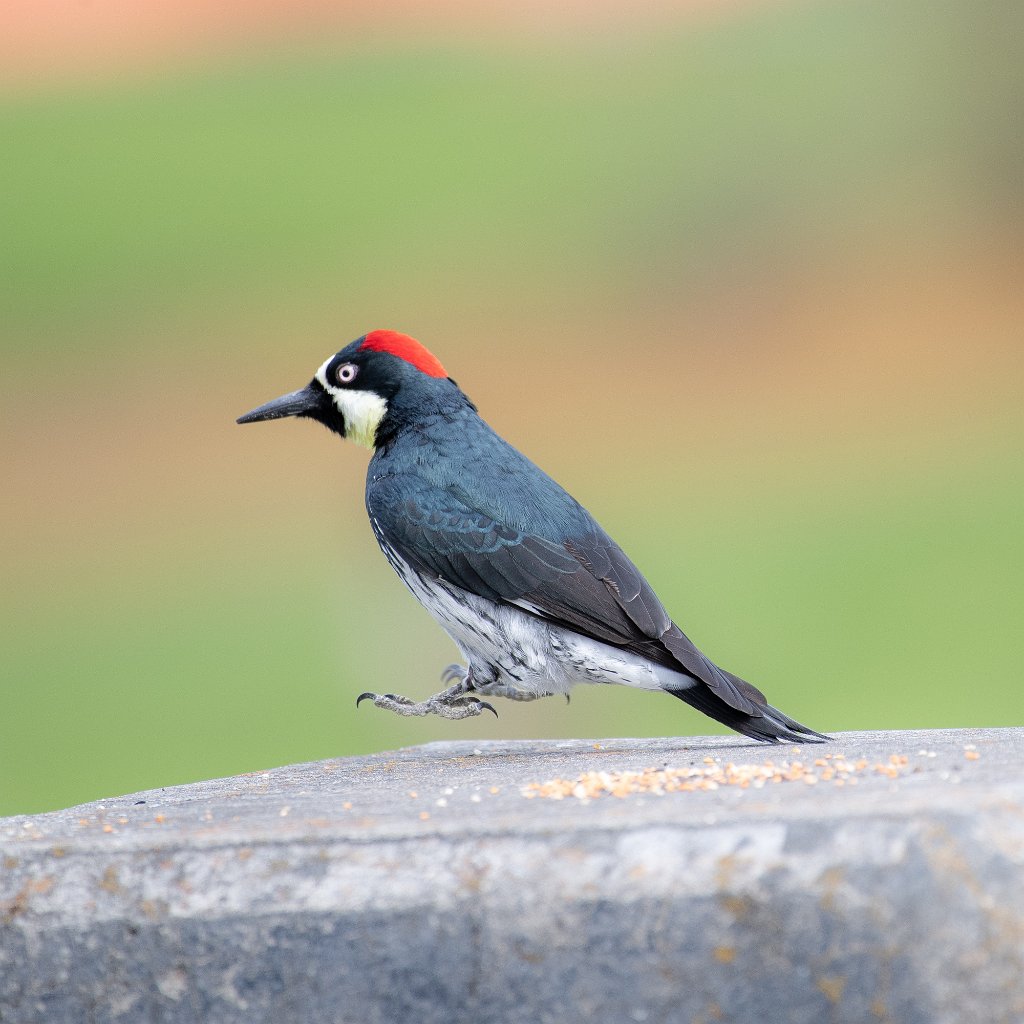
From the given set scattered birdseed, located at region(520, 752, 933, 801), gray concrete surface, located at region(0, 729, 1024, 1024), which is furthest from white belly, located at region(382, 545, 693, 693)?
gray concrete surface, located at region(0, 729, 1024, 1024)

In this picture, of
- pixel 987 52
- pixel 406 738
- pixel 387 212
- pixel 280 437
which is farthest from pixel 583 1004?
pixel 387 212

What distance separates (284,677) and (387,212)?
14.0 m

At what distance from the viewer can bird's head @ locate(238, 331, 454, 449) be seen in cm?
561

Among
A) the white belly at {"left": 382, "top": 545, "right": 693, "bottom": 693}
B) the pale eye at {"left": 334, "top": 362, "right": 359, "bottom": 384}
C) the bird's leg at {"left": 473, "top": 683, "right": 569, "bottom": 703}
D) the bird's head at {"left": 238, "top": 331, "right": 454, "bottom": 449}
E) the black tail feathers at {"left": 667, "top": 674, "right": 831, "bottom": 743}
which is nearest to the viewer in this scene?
the black tail feathers at {"left": 667, "top": 674, "right": 831, "bottom": 743}

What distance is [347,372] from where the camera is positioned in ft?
18.8

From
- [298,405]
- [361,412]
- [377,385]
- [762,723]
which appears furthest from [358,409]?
[762,723]

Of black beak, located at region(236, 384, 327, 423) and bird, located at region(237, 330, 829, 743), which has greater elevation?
black beak, located at region(236, 384, 327, 423)

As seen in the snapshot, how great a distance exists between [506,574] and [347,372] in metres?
1.13

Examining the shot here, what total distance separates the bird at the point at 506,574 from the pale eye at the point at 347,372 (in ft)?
0.34

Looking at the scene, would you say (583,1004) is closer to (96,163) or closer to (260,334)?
(260,334)

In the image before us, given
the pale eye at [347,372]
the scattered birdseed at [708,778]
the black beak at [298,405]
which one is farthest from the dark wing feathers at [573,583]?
the scattered birdseed at [708,778]

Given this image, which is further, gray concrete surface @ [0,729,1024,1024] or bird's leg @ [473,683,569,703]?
bird's leg @ [473,683,569,703]

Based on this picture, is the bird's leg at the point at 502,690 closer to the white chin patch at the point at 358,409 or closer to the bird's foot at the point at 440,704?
the bird's foot at the point at 440,704

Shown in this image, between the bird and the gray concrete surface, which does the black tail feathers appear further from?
the gray concrete surface
